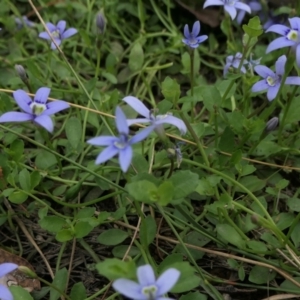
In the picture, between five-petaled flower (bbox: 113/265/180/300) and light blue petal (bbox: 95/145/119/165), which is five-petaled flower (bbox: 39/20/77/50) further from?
five-petaled flower (bbox: 113/265/180/300)

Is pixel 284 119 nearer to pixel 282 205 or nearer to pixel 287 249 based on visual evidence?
pixel 282 205

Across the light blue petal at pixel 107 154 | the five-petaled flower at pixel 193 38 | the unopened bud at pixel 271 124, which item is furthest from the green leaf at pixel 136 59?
the light blue petal at pixel 107 154

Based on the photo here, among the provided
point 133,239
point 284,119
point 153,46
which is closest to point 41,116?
point 133,239

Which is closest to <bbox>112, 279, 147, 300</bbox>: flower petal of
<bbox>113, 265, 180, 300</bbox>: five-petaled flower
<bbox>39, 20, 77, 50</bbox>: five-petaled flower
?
<bbox>113, 265, 180, 300</bbox>: five-petaled flower

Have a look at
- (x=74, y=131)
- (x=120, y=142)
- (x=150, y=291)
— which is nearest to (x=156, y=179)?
(x=120, y=142)

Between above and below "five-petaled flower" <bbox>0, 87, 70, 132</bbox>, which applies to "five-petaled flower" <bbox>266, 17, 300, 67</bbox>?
below

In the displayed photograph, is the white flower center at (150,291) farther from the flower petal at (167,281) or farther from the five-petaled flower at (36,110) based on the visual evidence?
the five-petaled flower at (36,110)
